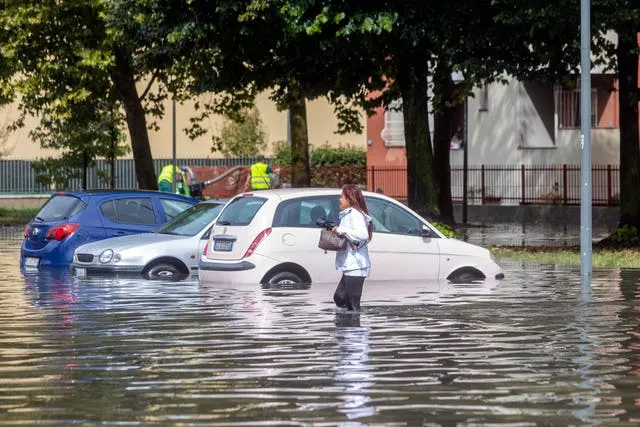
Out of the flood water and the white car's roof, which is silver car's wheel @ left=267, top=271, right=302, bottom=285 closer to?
the flood water

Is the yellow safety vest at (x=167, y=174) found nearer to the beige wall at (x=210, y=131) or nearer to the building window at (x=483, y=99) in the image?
the building window at (x=483, y=99)

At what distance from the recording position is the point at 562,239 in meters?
36.3

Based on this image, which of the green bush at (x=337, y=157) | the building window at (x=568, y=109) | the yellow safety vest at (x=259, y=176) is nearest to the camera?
the yellow safety vest at (x=259, y=176)

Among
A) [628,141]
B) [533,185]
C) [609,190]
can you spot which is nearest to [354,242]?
Answer: [628,141]

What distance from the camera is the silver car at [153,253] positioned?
21.7m

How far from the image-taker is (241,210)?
19.9 meters

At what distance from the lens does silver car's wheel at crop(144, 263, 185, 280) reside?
71.3 feet

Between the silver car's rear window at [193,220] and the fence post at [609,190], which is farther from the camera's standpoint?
the fence post at [609,190]

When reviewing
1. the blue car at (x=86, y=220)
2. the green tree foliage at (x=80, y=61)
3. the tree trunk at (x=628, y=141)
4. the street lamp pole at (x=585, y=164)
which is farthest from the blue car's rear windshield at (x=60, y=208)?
the green tree foliage at (x=80, y=61)

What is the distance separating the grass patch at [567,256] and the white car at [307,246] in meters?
6.01

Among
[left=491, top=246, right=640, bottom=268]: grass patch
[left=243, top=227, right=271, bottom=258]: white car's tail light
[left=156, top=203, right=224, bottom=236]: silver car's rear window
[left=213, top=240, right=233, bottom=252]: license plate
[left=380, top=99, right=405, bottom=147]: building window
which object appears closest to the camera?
[left=243, top=227, right=271, bottom=258]: white car's tail light

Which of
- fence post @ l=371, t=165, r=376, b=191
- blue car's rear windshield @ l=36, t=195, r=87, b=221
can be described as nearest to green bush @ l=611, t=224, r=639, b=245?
blue car's rear windshield @ l=36, t=195, r=87, b=221

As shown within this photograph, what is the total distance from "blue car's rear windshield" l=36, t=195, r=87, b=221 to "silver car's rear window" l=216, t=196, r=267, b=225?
4.38 meters

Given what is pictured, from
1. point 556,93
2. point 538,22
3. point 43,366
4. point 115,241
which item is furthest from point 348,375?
point 556,93
